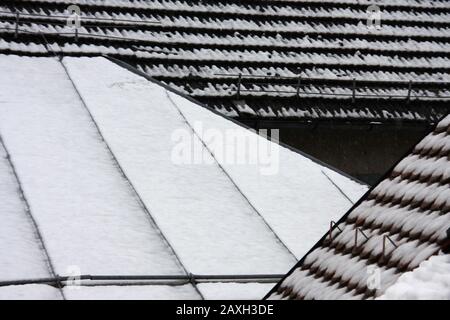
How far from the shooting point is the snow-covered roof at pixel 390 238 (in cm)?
500

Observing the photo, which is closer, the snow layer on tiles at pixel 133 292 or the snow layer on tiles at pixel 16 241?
the snow layer on tiles at pixel 133 292

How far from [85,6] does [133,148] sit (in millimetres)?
2721

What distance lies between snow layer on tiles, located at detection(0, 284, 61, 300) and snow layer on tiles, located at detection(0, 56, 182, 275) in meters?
0.22

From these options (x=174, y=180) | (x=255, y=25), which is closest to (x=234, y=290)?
(x=174, y=180)

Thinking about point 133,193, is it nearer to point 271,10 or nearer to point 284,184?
point 284,184

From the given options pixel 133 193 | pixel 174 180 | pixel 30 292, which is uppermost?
pixel 174 180

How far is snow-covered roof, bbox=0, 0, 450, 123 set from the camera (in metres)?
11.2

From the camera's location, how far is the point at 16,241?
779 cm

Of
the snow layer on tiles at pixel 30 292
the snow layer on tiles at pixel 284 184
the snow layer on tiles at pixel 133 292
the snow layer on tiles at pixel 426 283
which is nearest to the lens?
the snow layer on tiles at pixel 426 283

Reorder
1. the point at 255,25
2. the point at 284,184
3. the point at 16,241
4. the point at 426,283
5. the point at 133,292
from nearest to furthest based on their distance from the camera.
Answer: the point at 426,283
the point at 133,292
the point at 16,241
the point at 284,184
the point at 255,25

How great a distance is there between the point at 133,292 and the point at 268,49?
4.90m

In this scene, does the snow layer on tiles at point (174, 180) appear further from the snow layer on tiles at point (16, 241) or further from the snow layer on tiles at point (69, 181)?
the snow layer on tiles at point (16, 241)

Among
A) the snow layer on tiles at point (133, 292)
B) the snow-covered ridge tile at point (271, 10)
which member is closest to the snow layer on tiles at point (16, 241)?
the snow layer on tiles at point (133, 292)

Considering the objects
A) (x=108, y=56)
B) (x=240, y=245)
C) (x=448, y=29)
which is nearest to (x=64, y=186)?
(x=240, y=245)
